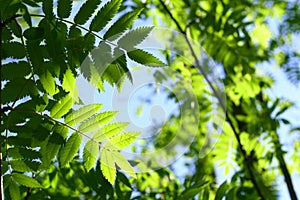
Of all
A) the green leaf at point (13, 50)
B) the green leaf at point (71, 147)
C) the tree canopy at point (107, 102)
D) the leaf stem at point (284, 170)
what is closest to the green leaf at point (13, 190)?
the tree canopy at point (107, 102)

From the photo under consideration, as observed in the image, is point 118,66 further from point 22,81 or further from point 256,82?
point 256,82

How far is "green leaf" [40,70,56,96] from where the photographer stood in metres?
0.90

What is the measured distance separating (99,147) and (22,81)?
190 mm

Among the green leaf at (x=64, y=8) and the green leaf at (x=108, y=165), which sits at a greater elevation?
the green leaf at (x=64, y=8)

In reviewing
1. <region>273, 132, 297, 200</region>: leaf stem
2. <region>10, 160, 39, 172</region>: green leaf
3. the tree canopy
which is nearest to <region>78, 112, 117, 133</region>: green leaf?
the tree canopy

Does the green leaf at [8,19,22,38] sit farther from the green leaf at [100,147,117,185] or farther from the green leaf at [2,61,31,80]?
the green leaf at [100,147,117,185]

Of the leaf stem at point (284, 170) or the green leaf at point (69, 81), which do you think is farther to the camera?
the leaf stem at point (284, 170)

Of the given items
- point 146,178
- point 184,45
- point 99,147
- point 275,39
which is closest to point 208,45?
point 184,45

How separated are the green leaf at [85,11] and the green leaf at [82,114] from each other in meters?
0.15

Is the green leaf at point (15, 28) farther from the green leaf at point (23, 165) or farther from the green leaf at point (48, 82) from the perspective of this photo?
the green leaf at point (23, 165)

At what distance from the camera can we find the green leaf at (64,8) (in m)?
0.93

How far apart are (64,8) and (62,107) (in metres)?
0.18

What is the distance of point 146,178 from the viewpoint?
1765 mm

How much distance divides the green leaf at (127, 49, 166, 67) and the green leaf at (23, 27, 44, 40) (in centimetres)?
16
